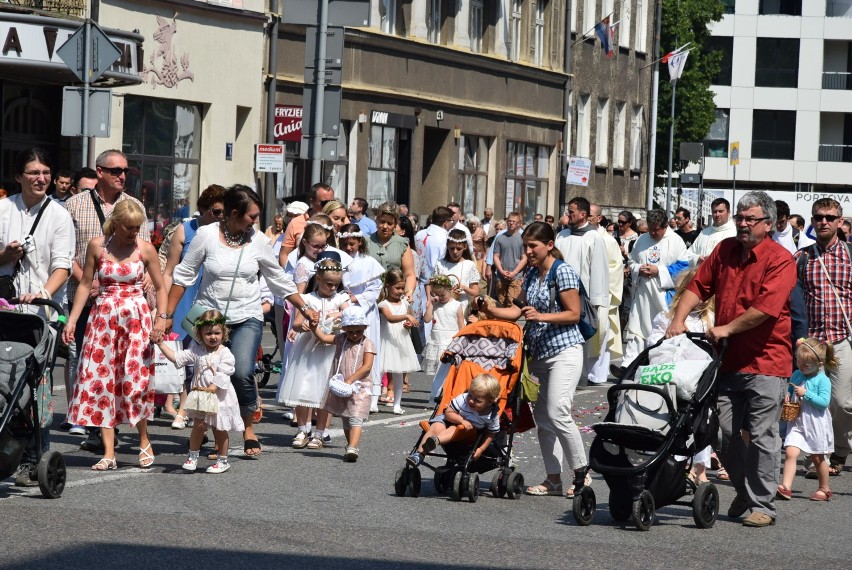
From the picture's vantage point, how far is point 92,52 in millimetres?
18188

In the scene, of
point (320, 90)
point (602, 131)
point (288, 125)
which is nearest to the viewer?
point (320, 90)

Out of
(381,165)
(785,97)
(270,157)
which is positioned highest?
(785,97)

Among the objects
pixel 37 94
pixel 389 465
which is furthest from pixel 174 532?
pixel 37 94

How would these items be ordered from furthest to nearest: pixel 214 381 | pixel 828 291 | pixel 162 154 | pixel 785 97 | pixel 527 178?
pixel 785 97
pixel 527 178
pixel 162 154
pixel 828 291
pixel 214 381

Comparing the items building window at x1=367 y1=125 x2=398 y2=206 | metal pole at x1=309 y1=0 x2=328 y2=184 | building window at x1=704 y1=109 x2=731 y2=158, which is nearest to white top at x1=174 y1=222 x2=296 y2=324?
metal pole at x1=309 y1=0 x2=328 y2=184

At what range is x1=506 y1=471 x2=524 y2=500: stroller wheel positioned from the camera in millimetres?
10641

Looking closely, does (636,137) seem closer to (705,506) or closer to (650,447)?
(705,506)

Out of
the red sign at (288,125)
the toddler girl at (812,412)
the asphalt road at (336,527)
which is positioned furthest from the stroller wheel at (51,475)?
the red sign at (288,125)

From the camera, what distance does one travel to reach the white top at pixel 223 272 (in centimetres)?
1165

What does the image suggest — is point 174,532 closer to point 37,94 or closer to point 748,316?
point 748,316

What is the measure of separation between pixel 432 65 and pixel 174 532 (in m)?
29.7

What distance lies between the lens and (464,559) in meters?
8.41

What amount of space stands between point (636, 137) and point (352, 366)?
41.8m

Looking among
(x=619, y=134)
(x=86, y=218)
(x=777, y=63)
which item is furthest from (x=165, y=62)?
(x=777, y=63)
